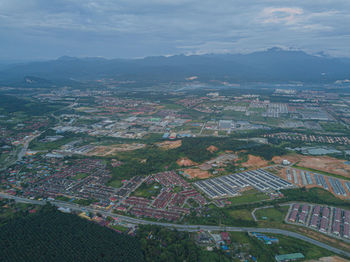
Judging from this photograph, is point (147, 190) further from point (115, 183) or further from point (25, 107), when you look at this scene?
point (25, 107)

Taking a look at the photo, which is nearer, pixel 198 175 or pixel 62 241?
pixel 62 241

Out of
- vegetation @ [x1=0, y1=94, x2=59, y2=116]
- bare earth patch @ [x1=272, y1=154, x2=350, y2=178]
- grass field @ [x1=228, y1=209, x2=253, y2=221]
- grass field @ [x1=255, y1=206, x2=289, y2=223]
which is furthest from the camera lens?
vegetation @ [x1=0, y1=94, x2=59, y2=116]

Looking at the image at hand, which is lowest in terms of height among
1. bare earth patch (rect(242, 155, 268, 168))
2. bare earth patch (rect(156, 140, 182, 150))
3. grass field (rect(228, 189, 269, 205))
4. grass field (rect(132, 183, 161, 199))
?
bare earth patch (rect(156, 140, 182, 150))

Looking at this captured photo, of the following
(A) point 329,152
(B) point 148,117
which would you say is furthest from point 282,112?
(B) point 148,117

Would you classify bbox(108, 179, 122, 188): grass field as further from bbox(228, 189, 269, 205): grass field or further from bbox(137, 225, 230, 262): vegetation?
bbox(228, 189, 269, 205): grass field

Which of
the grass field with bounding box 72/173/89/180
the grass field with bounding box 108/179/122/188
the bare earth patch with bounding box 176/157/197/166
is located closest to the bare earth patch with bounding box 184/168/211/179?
the bare earth patch with bounding box 176/157/197/166

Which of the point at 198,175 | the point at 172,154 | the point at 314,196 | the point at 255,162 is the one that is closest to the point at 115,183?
the point at 198,175
